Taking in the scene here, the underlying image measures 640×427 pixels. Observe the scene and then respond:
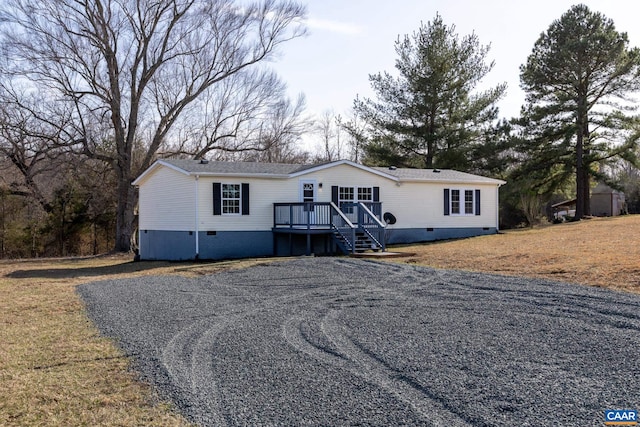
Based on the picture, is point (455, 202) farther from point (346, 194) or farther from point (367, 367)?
point (367, 367)

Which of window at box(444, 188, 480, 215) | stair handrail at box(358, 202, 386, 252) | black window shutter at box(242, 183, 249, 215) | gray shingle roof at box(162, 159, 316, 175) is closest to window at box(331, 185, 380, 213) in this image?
gray shingle roof at box(162, 159, 316, 175)

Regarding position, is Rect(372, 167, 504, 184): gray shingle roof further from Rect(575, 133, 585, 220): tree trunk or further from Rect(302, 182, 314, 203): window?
Rect(575, 133, 585, 220): tree trunk

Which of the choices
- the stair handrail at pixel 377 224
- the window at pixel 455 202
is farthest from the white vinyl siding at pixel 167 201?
the window at pixel 455 202

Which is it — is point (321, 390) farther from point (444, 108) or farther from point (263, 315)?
point (444, 108)

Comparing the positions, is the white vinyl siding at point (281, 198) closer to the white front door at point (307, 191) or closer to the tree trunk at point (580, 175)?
the white front door at point (307, 191)

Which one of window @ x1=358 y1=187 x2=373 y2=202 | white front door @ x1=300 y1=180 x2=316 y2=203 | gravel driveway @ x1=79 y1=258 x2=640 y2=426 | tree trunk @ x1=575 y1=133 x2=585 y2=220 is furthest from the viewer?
tree trunk @ x1=575 y1=133 x2=585 y2=220

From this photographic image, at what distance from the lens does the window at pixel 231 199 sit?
66.6ft

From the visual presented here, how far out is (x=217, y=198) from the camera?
20.0 m

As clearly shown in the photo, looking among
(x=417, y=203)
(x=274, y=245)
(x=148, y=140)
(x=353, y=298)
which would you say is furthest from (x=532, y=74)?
(x=353, y=298)

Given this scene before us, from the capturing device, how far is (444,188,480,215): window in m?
24.6

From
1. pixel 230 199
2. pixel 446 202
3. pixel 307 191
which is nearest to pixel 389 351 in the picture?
pixel 230 199

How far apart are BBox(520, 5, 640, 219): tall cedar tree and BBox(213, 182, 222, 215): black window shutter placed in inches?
784

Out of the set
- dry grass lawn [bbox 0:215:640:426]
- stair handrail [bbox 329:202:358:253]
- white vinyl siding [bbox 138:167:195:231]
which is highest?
white vinyl siding [bbox 138:167:195:231]

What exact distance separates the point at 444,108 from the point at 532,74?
502 centimetres
